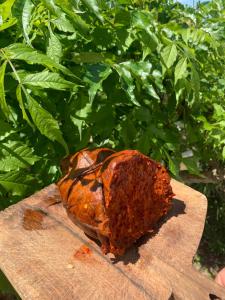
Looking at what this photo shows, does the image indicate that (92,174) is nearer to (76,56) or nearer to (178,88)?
(76,56)

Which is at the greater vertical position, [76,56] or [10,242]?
[76,56]

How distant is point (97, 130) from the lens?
1.80 meters

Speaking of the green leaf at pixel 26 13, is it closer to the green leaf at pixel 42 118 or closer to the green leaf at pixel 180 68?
the green leaf at pixel 42 118

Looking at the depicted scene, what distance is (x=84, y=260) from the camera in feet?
4.68

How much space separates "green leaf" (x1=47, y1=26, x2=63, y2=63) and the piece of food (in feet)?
1.20


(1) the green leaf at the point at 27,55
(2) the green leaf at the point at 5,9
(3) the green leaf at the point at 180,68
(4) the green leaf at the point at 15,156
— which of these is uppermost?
(2) the green leaf at the point at 5,9

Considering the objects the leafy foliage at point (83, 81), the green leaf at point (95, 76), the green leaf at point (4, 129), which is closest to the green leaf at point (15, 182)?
the leafy foliage at point (83, 81)

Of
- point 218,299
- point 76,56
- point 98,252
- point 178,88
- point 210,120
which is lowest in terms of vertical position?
point 210,120

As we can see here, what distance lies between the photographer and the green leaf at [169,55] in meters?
1.73

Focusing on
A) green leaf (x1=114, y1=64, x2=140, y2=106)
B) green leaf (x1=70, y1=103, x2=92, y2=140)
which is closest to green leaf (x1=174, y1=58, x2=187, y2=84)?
green leaf (x1=114, y1=64, x2=140, y2=106)

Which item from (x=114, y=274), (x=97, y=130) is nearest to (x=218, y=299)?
(x=114, y=274)

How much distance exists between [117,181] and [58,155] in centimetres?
42

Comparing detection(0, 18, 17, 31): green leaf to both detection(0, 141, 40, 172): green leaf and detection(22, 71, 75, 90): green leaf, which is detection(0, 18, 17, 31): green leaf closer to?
detection(22, 71, 75, 90): green leaf

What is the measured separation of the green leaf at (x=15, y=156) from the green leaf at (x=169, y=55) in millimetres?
667
